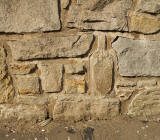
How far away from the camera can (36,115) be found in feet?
4.62

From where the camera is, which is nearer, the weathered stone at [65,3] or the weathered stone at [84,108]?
the weathered stone at [65,3]

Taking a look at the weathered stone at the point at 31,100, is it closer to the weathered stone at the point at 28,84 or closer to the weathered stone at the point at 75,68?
the weathered stone at the point at 28,84

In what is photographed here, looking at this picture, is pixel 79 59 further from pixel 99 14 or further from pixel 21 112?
pixel 21 112

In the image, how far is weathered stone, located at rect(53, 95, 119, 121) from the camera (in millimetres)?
1384

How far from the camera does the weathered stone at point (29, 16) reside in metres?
1.22

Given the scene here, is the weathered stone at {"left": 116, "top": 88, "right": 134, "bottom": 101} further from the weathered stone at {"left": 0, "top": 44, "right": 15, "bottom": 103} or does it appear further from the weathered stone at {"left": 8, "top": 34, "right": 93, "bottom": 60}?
the weathered stone at {"left": 0, "top": 44, "right": 15, "bottom": 103}

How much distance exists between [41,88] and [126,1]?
2.83 feet

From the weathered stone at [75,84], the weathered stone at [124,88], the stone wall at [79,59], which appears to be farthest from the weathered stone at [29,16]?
the weathered stone at [124,88]

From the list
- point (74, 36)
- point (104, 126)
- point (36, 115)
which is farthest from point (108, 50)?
point (36, 115)

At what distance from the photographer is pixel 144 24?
129cm

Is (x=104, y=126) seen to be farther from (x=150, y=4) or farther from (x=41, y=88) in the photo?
(x=150, y=4)

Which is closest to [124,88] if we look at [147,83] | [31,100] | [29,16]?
[147,83]

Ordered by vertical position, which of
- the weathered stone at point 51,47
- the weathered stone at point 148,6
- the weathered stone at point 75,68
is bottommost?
the weathered stone at point 75,68

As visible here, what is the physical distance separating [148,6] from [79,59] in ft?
1.96
